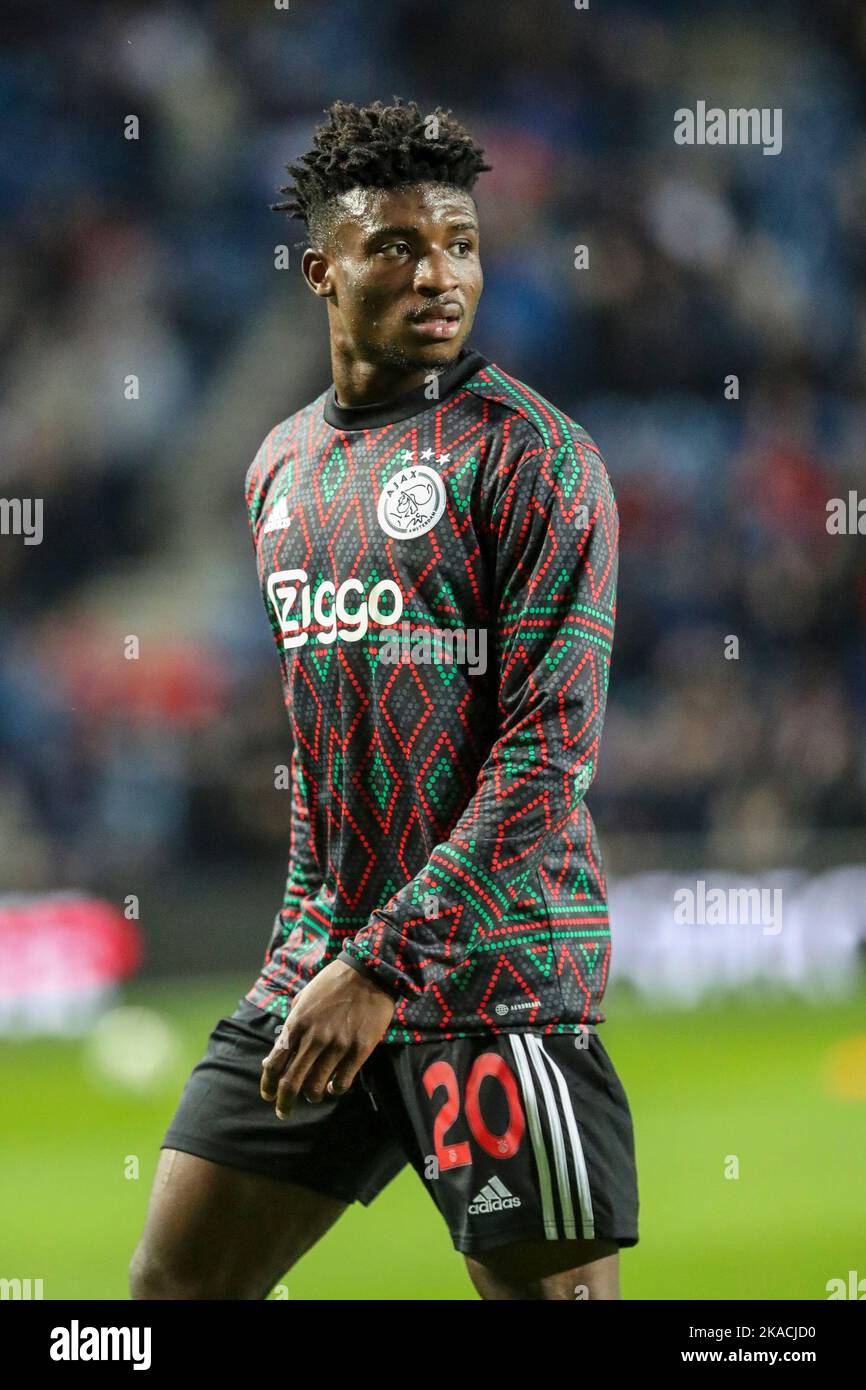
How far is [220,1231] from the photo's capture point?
120 inches

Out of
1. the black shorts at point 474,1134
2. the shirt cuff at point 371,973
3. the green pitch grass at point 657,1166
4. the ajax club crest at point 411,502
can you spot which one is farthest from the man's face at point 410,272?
the green pitch grass at point 657,1166

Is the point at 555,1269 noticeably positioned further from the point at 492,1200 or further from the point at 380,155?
the point at 380,155

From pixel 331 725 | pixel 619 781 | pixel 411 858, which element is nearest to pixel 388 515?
pixel 331 725

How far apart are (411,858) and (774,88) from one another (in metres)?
10.7

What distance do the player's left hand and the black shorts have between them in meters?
0.29

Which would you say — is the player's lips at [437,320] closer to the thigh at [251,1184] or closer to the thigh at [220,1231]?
the thigh at [251,1184]

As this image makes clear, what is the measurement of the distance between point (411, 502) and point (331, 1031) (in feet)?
2.72

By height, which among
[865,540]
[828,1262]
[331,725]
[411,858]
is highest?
[865,540]

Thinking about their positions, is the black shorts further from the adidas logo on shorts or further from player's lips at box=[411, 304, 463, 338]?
player's lips at box=[411, 304, 463, 338]

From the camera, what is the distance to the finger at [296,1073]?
2609mm

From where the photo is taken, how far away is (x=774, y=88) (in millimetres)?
12523

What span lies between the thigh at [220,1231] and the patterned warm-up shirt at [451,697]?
29 centimetres

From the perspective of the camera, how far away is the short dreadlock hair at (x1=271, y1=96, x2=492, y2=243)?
302cm
